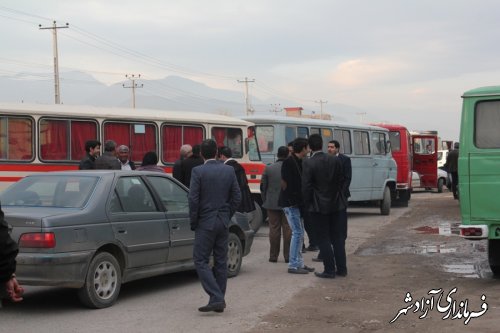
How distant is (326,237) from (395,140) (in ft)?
55.7

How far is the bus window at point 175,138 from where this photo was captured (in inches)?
607

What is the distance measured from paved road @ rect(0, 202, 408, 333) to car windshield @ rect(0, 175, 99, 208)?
118 cm

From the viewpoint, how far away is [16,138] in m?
13.1

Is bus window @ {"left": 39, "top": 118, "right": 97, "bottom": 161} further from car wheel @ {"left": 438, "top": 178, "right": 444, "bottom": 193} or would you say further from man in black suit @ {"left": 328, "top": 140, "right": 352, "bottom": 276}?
→ car wheel @ {"left": 438, "top": 178, "right": 444, "bottom": 193}

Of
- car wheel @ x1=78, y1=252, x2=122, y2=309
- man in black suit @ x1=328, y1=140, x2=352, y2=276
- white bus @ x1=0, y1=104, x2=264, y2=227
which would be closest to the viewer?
car wheel @ x1=78, y1=252, x2=122, y2=309

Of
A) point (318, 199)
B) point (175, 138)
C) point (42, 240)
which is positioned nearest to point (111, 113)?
point (175, 138)

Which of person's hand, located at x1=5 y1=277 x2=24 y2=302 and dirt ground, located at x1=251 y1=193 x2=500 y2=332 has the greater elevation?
person's hand, located at x1=5 y1=277 x2=24 y2=302

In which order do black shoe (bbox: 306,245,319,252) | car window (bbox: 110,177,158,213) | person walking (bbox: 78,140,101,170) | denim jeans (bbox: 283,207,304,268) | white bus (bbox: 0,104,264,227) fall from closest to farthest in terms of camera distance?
1. car window (bbox: 110,177,158,213)
2. denim jeans (bbox: 283,207,304,268)
3. person walking (bbox: 78,140,101,170)
4. white bus (bbox: 0,104,264,227)
5. black shoe (bbox: 306,245,319,252)

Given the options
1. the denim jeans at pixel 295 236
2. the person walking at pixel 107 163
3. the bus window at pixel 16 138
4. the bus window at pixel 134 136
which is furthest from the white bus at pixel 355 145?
the denim jeans at pixel 295 236

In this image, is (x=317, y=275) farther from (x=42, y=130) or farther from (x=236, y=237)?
(x=42, y=130)

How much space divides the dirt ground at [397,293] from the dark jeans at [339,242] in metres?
0.20

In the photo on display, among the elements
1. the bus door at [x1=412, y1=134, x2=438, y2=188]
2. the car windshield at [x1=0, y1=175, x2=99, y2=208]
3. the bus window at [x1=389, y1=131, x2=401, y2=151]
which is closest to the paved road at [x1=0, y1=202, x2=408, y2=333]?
the car windshield at [x1=0, y1=175, x2=99, y2=208]

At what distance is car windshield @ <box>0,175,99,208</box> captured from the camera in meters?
8.50

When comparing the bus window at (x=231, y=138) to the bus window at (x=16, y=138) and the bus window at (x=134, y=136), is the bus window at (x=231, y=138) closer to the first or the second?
the bus window at (x=134, y=136)
